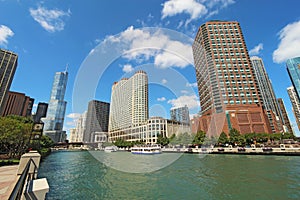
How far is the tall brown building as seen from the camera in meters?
65.8

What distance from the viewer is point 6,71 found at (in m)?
83.4

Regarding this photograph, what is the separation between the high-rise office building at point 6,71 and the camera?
8069cm

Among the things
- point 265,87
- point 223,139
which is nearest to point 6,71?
point 223,139

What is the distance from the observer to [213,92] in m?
74.1

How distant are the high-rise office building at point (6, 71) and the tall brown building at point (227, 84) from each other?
104 meters

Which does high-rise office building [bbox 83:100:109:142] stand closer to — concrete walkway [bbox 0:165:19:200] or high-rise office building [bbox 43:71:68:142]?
concrete walkway [bbox 0:165:19:200]

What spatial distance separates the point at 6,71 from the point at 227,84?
375 feet

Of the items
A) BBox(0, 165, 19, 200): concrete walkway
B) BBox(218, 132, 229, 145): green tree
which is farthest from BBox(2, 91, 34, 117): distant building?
BBox(218, 132, 229, 145): green tree

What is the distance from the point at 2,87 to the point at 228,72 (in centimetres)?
11447

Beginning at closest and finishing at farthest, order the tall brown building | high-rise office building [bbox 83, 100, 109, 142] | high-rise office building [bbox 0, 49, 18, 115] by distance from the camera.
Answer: high-rise office building [bbox 83, 100, 109, 142] < the tall brown building < high-rise office building [bbox 0, 49, 18, 115]

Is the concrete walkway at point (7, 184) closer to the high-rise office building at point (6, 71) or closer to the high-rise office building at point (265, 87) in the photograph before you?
the high-rise office building at point (6, 71)

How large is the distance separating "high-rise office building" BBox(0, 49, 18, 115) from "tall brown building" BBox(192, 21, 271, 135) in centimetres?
10383

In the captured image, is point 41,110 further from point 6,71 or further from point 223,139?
point 223,139

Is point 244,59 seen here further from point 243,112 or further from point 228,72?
point 243,112
